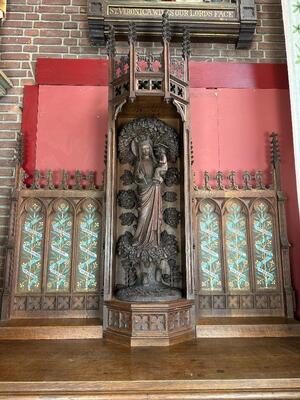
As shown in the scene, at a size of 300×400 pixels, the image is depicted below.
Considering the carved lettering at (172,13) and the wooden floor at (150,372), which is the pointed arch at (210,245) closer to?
the wooden floor at (150,372)

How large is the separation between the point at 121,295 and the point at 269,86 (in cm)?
196

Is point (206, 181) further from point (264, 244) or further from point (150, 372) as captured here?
point (150, 372)

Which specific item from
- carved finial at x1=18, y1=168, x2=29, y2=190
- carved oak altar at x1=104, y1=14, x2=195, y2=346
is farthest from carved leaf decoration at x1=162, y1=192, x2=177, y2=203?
carved finial at x1=18, y1=168, x2=29, y2=190

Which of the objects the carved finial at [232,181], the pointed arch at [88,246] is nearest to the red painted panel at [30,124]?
the pointed arch at [88,246]

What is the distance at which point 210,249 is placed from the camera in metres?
2.31

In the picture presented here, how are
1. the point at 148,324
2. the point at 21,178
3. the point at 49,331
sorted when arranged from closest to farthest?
the point at 148,324
the point at 49,331
the point at 21,178

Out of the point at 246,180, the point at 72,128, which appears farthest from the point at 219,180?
the point at 72,128

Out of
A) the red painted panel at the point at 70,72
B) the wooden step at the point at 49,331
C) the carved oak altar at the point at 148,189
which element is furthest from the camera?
the red painted panel at the point at 70,72

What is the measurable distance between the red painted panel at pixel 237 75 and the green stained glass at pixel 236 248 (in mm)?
1003

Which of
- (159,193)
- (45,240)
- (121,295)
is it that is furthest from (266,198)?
(45,240)

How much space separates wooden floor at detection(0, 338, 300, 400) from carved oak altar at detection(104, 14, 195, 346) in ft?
1.05

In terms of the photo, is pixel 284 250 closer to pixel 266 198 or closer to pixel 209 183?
pixel 266 198

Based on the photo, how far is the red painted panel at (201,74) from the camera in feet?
8.79

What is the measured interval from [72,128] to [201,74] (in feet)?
3.60
